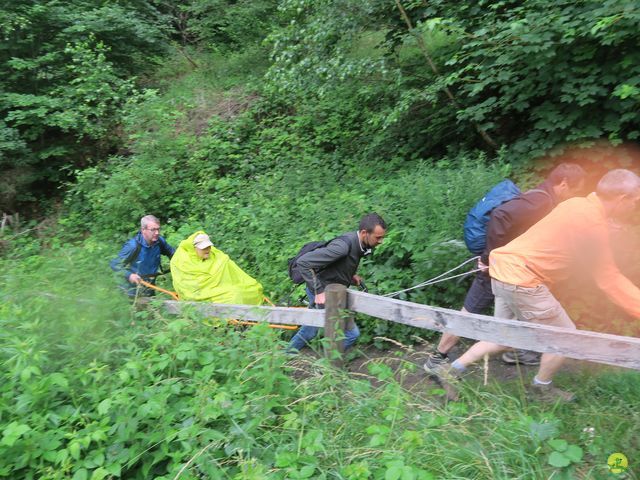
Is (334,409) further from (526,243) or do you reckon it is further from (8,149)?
(8,149)

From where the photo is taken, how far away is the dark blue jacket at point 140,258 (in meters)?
5.51

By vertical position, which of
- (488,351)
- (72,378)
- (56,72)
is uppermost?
(56,72)

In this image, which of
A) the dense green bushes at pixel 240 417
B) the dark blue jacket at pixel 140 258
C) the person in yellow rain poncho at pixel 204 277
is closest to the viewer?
the dense green bushes at pixel 240 417

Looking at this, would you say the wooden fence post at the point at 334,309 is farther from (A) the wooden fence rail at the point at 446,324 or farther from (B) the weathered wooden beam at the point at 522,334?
(B) the weathered wooden beam at the point at 522,334

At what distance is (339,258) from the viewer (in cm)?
431

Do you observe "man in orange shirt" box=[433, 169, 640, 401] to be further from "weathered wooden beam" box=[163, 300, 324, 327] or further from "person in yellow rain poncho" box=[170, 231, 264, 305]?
"person in yellow rain poncho" box=[170, 231, 264, 305]

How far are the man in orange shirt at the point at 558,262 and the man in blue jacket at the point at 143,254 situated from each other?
3594 millimetres

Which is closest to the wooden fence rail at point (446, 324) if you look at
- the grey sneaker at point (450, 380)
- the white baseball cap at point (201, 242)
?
the grey sneaker at point (450, 380)

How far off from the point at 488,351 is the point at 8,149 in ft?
34.9

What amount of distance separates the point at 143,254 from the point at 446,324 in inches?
148

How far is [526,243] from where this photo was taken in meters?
3.31

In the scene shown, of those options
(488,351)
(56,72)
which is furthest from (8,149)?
(488,351)

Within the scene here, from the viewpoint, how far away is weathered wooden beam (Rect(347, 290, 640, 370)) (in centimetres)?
250

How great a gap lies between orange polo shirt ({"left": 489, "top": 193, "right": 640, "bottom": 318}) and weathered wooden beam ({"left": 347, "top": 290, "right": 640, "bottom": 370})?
0.48 m
